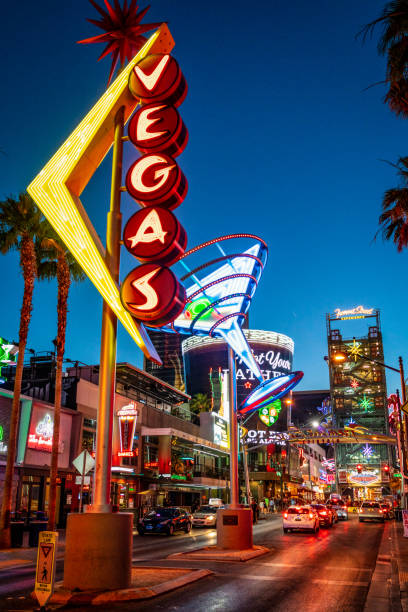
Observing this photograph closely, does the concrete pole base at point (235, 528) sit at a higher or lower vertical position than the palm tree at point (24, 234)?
lower

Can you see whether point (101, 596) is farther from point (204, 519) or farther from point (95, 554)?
point (204, 519)

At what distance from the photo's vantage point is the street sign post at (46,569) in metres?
8.60

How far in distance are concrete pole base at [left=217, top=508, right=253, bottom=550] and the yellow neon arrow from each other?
30.1 ft

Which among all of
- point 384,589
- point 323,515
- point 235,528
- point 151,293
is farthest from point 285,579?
point 323,515

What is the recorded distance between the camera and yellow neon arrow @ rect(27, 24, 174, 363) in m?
11.8

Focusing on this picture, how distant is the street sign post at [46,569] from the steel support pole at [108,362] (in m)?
1.80

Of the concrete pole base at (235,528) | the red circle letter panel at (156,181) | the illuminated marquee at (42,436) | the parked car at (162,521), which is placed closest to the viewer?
the red circle letter panel at (156,181)

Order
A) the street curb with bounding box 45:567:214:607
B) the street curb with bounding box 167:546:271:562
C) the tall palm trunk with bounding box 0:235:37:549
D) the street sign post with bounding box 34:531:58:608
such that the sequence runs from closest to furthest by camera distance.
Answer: the street sign post with bounding box 34:531:58:608 < the street curb with bounding box 45:567:214:607 < the street curb with bounding box 167:546:271:562 < the tall palm trunk with bounding box 0:235:37:549

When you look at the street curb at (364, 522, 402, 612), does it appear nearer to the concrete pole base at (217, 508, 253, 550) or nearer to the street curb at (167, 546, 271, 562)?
the street curb at (167, 546, 271, 562)

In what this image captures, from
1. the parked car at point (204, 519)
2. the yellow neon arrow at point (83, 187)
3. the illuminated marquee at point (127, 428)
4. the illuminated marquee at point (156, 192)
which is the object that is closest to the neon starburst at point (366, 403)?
the parked car at point (204, 519)

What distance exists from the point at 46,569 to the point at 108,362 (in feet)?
13.6

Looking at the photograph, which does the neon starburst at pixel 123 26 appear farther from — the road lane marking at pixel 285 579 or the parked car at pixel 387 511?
the parked car at pixel 387 511

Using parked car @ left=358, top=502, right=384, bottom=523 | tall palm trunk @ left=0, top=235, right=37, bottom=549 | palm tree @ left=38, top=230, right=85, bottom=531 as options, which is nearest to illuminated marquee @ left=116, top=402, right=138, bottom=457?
palm tree @ left=38, top=230, right=85, bottom=531

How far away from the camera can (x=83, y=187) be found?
40.9 ft
